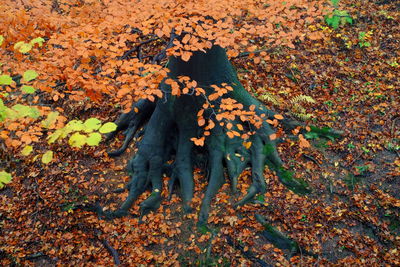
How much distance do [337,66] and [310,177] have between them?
433 centimetres

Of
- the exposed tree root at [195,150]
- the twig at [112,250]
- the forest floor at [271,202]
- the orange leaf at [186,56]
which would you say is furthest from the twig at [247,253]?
the orange leaf at [186,56]

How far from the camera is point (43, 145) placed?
8.57 m

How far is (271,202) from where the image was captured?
622cm

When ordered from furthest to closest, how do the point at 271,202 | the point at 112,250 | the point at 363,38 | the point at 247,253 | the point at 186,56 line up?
the point at 363,38, the point at 271,202, the point at 112,250, the point at 247,253, the point at 186,56

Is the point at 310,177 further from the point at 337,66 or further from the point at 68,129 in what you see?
the point at 68,129

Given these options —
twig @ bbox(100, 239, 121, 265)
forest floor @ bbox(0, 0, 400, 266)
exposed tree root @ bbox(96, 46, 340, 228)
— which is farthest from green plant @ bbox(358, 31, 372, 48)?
twig @ bbox(100, 239, 121, 265)

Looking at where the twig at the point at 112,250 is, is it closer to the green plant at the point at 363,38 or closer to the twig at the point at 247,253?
the twig at the point at 247,253

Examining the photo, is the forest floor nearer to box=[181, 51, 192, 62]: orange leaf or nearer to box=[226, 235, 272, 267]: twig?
box=[226, 235, 272, 267]: twig

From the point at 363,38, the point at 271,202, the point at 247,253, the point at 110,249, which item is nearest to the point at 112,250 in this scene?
the point at 110,249

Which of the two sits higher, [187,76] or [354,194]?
[187,76]

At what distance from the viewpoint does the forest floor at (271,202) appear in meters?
5.62

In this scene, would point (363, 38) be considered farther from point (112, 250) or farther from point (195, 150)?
point (112, 250)

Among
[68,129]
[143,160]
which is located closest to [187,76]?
[143,160]

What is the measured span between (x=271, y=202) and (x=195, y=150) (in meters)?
2.08
